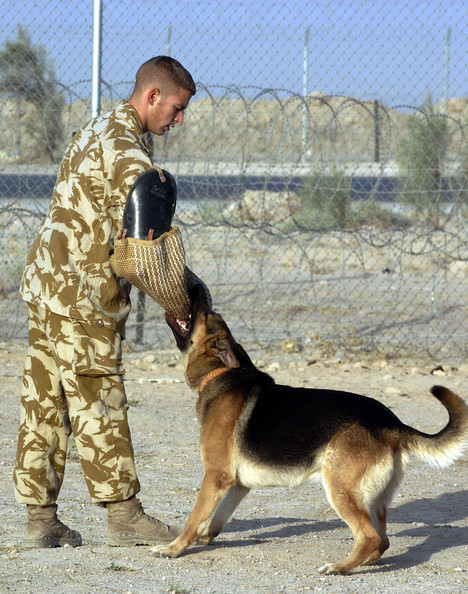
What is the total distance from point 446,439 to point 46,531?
1.81 metres

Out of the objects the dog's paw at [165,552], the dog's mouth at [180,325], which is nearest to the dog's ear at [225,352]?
the dog's mouth at [180,325]

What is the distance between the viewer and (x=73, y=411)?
12.7 ft

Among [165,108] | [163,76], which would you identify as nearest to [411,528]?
[165,108]

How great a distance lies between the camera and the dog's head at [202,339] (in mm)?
4094

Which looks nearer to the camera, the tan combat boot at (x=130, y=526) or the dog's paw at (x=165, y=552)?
the dog's paw at (x=165, y=552)

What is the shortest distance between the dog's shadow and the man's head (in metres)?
1.99

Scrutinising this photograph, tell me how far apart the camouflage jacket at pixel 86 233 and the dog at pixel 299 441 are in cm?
45

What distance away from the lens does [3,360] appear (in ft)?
27.5

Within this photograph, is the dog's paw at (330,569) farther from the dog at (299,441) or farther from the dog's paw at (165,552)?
the dog's paw at (165,552)

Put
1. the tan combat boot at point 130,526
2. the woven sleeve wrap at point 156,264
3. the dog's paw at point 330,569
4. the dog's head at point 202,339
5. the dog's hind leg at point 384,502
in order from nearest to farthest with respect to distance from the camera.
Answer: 1. the woven sleeve wrap at point 156,264
2. the dog's paw at point 330,569
3. the dog's hind leg at point 384,502
4. the tan combat boot at point 130,526
5. the dog's head at point 202,339

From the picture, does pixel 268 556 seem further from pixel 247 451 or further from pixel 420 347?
pixel 420 347

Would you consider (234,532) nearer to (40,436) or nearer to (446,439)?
(40,436)

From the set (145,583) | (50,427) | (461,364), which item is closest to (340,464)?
(145,583)

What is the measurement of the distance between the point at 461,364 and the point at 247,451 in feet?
16.9
